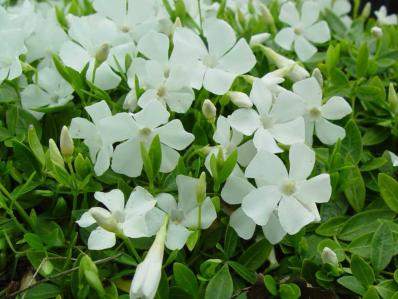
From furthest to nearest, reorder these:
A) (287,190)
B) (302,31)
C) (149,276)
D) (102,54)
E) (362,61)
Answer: (302,31)
(362,61)
(102,54)
(287,190)
(149,276)

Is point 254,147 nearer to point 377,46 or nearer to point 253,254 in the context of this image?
point 253,254

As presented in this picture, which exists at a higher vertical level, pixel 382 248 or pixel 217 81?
pixel 217 81

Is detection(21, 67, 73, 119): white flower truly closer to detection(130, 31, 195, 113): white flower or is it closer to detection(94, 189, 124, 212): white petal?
detection(130, 31, 195, 113): white flower

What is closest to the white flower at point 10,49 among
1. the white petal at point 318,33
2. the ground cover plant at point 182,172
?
the ground cover plant at point 182,172

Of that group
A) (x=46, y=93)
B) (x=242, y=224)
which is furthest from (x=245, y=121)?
(x=46, y=93)

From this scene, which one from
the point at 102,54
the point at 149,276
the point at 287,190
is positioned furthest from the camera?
the point at 102,54

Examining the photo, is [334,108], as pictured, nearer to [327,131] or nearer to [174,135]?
[327,131]
